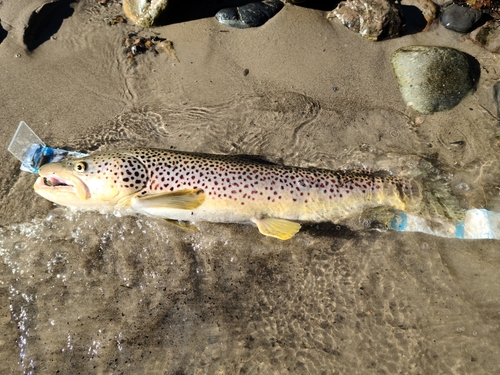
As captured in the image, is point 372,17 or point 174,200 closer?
point 174,200

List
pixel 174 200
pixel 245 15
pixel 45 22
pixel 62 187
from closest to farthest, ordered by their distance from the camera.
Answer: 1. pixel 174 200
2. pixel 62 187
3. pixel 45 22
4. pixel 245 15

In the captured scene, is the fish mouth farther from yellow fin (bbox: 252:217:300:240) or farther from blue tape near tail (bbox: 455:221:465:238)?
blue tape near tail (bbox: 455:221:465:238)

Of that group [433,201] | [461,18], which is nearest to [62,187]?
[433,201]

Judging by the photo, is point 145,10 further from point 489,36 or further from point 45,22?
point 489,36

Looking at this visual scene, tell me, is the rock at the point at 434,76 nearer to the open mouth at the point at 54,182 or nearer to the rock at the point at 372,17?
the rock at the point at 372,17

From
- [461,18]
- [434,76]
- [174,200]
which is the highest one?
[461,18]

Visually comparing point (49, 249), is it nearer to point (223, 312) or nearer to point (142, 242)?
point (142, 242)

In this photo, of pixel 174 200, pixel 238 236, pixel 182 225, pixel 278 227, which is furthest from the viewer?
pixel 238 236

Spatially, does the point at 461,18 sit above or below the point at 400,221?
above
